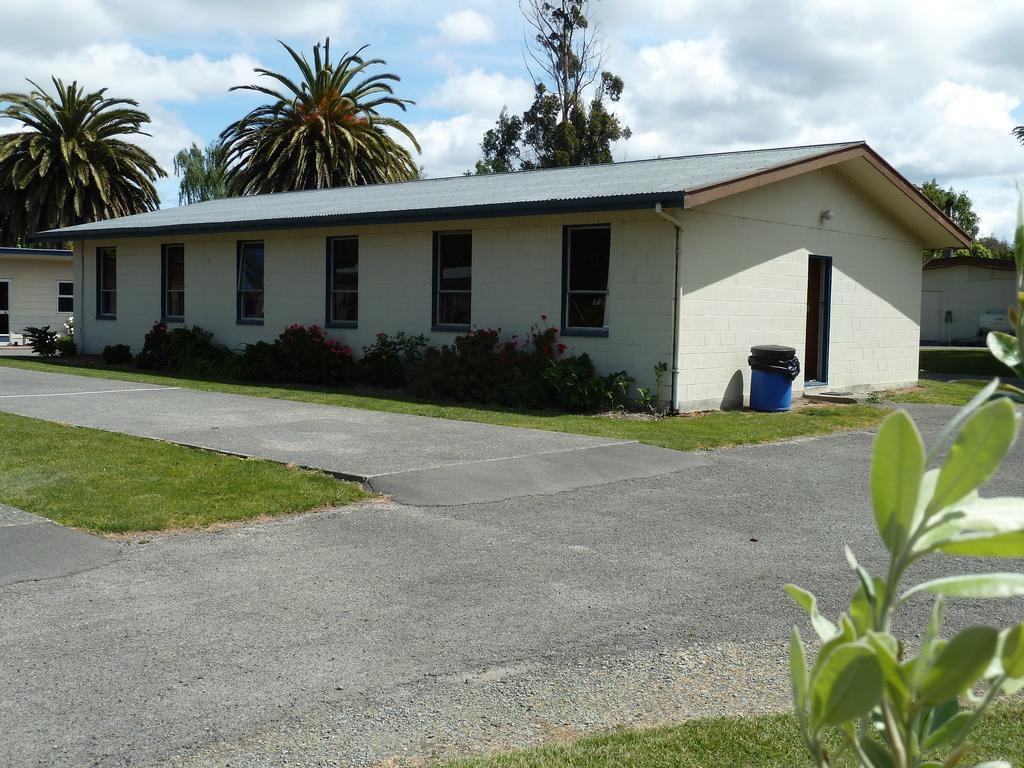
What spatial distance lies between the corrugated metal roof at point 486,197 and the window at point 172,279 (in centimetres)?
73

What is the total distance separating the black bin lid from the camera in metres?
16.0

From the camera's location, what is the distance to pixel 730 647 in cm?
523

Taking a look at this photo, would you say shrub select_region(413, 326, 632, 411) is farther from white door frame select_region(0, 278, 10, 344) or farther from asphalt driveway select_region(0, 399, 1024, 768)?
white door frame select_region(0, 278, 10, 344)

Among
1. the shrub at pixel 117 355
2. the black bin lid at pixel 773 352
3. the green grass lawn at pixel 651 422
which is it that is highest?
the black bin lid at pixel 773 352

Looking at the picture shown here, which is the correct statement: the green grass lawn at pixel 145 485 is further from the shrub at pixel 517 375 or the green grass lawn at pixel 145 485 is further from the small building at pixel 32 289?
the small building at pixel 32 289

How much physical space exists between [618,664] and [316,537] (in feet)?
10.2

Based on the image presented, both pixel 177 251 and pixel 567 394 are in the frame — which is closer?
pixel 567 394

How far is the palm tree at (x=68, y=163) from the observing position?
36.6 m

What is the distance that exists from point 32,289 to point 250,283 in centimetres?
1517

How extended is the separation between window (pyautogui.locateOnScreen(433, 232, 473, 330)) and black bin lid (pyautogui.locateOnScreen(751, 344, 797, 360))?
4985 millimetres

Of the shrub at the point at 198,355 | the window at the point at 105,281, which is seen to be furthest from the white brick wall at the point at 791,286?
the window at the point at 105,281

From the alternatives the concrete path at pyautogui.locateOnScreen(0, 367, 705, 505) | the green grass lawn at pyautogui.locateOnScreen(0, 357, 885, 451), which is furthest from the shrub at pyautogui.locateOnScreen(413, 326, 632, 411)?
the concrete path at pyautogui.locateOnScreen(0, 367, 705, 505)

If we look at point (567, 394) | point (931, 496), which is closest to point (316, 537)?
point (931, 496)

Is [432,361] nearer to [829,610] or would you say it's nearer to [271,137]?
[829,610]
